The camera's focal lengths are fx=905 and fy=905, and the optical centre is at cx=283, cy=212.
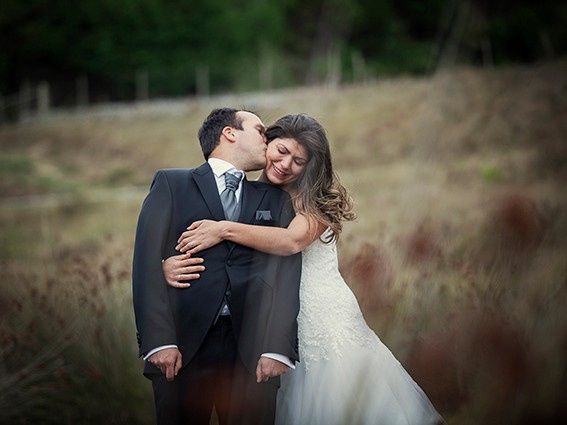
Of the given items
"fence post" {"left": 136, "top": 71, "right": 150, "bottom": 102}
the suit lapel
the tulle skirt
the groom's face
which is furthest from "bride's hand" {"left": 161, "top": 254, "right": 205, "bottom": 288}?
"fence post" {"left": 136, "top": 71, "right": 150, "bottom": 102}

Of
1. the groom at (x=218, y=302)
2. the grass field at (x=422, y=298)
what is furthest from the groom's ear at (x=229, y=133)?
the grass field at (x=422, y=298)

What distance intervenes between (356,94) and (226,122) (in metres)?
22.1

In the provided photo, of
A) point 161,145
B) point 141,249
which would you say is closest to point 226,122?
point 141,249

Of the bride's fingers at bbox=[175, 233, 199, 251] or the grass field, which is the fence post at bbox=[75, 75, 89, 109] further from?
the bride's fingers at bbox=[175, 233, 199, 251]

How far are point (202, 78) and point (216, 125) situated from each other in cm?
3198

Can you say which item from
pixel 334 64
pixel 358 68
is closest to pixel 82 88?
pixel 334 64

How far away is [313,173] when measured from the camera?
3.74 meters

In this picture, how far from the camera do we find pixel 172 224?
3580 millimetres

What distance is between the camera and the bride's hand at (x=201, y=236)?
3502 mm

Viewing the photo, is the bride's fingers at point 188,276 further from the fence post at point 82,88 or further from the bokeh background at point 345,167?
the fence post at point 82,88

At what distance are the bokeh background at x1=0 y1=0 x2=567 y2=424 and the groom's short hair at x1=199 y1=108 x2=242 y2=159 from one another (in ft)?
4.40

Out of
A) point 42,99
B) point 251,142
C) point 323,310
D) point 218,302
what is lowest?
point 323,310

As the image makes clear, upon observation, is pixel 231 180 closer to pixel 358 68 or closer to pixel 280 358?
pixel 280 358

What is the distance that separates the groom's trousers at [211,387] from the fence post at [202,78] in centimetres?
3168
